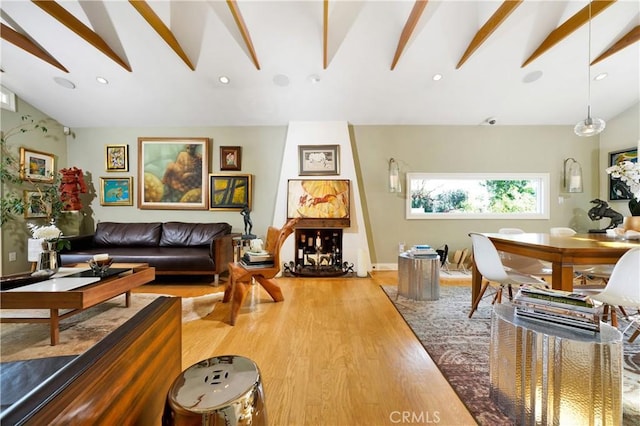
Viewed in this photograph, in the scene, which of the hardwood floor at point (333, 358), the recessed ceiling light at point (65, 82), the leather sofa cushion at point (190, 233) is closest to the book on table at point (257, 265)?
the hardwood floor at point (333, 358)

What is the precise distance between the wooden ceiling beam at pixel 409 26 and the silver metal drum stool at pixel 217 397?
3.03 meters

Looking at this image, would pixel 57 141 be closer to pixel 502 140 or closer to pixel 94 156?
pixel 94 156

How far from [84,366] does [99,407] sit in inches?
4.3

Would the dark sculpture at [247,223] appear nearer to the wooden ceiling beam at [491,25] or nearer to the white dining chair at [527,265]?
the white dining chair at [527,265]

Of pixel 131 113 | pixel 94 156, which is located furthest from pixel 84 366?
pixel 94 156

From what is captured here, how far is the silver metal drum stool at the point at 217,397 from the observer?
71 cm

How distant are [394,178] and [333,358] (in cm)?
318

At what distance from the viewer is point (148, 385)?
34.4 inches

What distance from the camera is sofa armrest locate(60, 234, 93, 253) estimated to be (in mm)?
3482

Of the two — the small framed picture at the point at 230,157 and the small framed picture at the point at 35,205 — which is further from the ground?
the small framed picture at the point at 230,157

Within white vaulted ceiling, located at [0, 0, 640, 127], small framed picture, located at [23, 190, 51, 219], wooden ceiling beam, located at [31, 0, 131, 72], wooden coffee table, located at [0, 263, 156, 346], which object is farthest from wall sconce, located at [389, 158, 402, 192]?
small framed picture, located at [23, 190, 51, 219]

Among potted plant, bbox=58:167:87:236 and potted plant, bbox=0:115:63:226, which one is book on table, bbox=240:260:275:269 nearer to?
potted plant, bbox=58:167:87:236

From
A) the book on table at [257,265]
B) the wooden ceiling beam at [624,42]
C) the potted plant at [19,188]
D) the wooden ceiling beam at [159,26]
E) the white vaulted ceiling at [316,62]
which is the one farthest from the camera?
the potted plant at [19,188]

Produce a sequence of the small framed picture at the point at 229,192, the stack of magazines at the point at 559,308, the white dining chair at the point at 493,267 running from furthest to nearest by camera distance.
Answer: the small framed picture at the point at 229,192 < the white dining chair at the point at 493,267 < the stack of magazines at the point at 559,308
